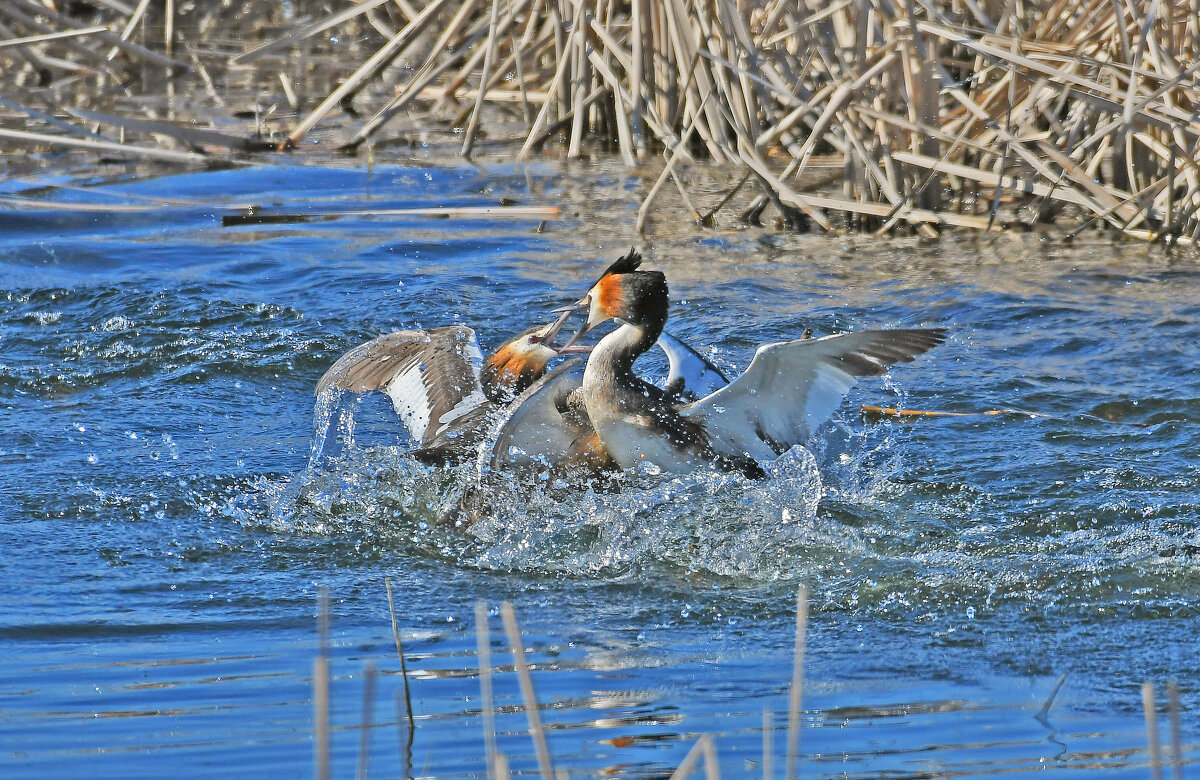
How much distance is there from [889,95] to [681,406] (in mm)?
3503

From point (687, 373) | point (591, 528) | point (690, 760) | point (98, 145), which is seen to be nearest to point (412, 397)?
point (687, 373)

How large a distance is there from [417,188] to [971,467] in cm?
503

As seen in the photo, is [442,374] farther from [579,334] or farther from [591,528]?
[591,528]

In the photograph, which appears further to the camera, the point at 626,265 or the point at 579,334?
the point at 579,334

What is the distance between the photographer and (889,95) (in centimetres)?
784

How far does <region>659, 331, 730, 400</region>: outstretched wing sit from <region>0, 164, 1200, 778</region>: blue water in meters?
0.50

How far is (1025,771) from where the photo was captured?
288 centimetres

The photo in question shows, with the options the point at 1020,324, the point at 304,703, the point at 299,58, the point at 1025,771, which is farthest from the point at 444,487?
the point at 299,58

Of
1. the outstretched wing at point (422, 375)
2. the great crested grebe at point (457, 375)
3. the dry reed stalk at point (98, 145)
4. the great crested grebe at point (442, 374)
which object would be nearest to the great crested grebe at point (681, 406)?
the great crested grebe at point (457, 375)

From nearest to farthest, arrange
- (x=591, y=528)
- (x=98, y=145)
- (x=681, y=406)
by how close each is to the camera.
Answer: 1. (x=591, y=528)
2. (x=681, y=406)
3. (x=98, y=145)

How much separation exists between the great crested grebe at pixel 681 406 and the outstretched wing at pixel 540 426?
120mm

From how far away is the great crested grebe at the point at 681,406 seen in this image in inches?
187

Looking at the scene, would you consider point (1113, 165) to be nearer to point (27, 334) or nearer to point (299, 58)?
point (27, 334)

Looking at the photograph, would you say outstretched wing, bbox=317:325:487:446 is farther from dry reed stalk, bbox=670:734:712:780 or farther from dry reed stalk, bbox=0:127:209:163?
dry reed stalk, bbox=670:734:712:780
